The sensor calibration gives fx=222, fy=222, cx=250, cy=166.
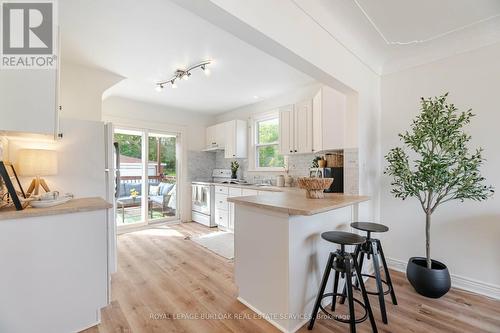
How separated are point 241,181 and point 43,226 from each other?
3535mm

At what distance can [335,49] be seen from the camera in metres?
2.08

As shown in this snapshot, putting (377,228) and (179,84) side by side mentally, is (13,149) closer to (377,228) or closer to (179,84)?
(179,84)

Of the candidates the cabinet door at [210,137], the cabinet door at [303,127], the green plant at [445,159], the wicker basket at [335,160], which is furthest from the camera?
the cabinet door at [210,137]

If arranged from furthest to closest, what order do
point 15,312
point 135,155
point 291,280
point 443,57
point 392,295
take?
point 135,155 < point 443,57 < point 392,295 < point 291,280 < point 15,312

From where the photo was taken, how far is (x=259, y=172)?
455 cm

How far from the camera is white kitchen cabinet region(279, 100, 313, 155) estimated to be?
3371mm

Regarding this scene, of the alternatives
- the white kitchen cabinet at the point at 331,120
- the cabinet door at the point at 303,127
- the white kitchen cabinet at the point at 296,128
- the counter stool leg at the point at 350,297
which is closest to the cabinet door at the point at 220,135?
the white kitchen cabinet at the point at 296,128

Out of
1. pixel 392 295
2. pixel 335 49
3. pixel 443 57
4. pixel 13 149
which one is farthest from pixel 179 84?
pixel 392 295

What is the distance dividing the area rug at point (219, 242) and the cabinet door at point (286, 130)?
5.73 ft

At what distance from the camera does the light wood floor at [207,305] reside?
1710mm

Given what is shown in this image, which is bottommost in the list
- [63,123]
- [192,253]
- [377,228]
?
[192,253]

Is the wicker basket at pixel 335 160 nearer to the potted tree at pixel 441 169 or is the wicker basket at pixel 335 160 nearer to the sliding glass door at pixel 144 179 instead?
the potted tree at pixel 441 169

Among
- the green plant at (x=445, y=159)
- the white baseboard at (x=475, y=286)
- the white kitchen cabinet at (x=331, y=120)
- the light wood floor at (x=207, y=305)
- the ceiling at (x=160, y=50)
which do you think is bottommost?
the light wood floor at (x=207, y=305)

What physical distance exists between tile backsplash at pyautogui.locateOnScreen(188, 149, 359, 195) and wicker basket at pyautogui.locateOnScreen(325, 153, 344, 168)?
1.03 ft
